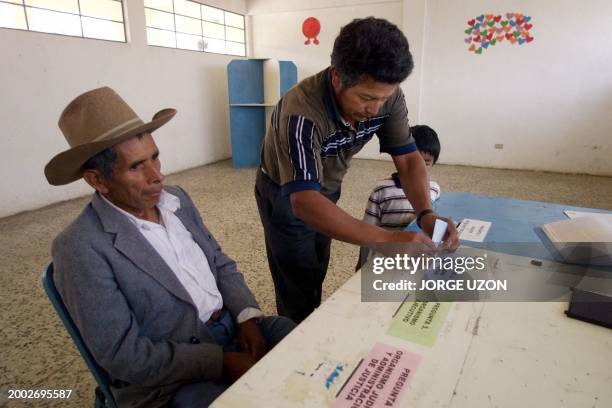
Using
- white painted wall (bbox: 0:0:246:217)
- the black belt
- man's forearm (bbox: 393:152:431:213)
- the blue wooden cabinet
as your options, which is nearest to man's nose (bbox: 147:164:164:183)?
the black belt

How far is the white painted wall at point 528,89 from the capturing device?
4660 millimetres

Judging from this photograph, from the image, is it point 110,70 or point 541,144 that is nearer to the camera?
point 110,70

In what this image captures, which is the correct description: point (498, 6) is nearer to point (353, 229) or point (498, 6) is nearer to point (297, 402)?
point (353, 229)

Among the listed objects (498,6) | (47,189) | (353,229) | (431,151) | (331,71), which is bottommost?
(47,189)

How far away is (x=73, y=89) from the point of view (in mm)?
3830

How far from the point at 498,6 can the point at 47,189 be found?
565 cm

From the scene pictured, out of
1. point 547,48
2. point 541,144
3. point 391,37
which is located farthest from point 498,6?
point 391,37

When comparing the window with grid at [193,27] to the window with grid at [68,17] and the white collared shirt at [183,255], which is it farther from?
the white collared shirt at [183,255]

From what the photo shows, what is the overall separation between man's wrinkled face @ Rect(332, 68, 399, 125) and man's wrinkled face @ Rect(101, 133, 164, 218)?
0.53 meters

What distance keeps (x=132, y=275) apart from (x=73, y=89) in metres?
3.72

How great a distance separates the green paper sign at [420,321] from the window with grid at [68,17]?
4121mm

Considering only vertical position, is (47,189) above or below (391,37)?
below

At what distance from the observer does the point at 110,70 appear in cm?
416

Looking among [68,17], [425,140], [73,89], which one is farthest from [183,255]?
[68,17]
